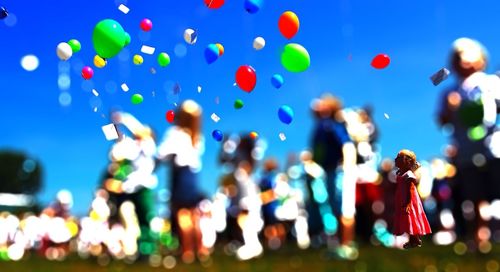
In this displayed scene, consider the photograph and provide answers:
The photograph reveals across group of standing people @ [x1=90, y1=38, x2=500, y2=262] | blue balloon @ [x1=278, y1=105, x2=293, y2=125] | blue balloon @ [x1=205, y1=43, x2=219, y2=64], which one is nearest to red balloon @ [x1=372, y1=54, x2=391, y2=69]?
blue balloon @ [x1=278, y1=105, x2=293, y2=125]

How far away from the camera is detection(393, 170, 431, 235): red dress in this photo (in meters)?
1.54

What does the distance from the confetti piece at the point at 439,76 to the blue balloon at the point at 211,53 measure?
3.25 feet

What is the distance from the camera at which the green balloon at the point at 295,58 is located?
8.10 feet

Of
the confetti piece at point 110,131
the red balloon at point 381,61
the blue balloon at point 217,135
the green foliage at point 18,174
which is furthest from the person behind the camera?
the green foliage at point 18,174

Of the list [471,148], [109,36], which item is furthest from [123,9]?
[471,148]

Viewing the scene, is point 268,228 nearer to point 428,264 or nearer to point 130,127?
point 130,127

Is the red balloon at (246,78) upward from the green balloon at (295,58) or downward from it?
downward

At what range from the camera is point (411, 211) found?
1537 millimetres

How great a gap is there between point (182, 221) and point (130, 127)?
106cm

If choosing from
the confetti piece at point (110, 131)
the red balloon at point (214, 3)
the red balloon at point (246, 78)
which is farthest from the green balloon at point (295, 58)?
the confetti piece at point (110, 131)

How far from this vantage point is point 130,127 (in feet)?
25.4

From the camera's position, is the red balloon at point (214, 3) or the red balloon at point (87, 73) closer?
the red balloon at point (214, 3)

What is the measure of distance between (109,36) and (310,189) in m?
6.41

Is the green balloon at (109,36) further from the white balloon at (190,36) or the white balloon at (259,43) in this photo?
the white balloon at (259,43)
